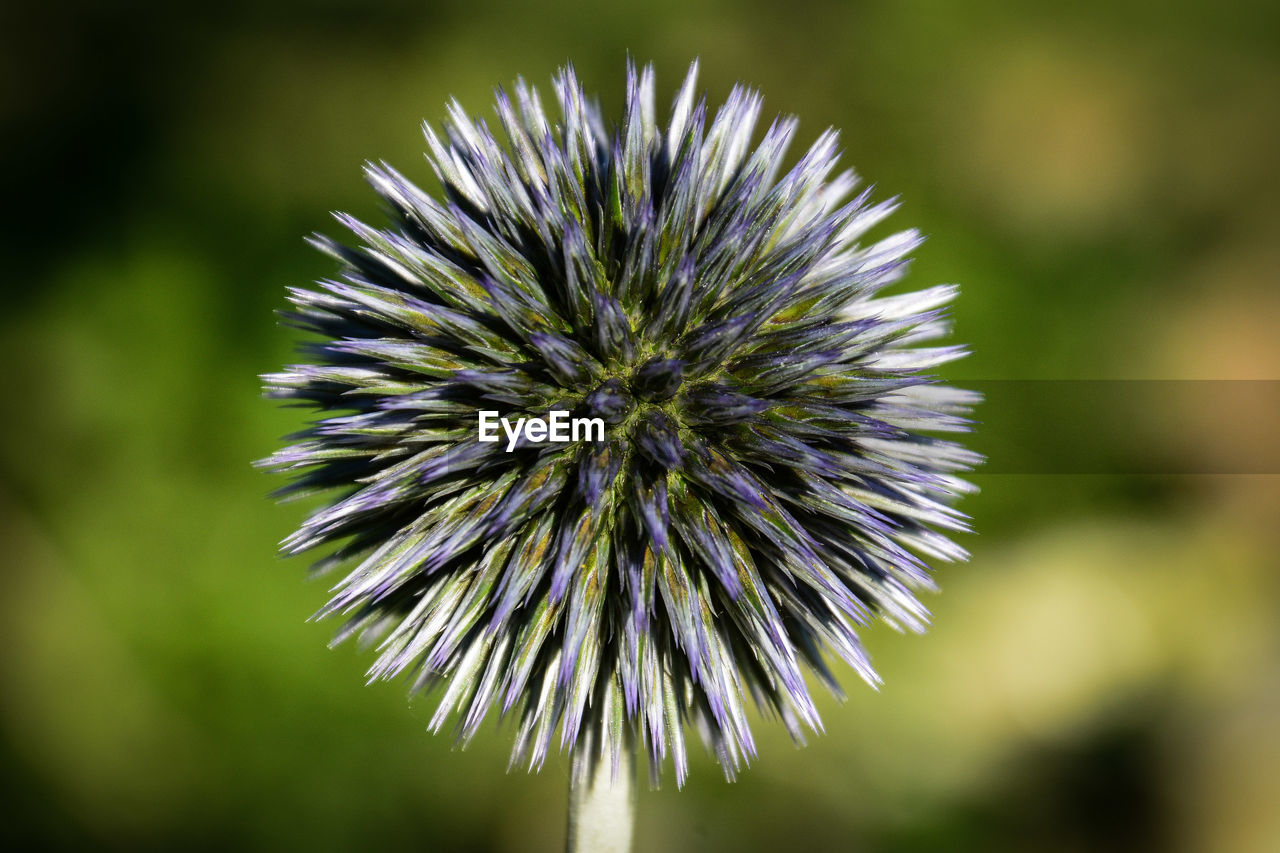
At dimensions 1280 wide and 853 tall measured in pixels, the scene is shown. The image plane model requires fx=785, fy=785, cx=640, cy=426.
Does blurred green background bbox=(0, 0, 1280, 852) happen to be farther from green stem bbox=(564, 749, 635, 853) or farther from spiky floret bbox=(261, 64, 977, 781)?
Answer: spiky floret bbox=(261, 64, 977, 781)

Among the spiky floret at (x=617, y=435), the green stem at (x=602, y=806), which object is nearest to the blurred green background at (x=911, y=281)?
the green stem at (x=602, y=806)

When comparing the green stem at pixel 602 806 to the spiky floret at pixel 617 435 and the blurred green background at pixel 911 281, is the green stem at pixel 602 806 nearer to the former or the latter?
the spiky floret at pixel 617 435

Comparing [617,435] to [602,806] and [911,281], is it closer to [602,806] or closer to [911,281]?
[602,806]

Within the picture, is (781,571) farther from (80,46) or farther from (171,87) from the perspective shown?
(80,46)

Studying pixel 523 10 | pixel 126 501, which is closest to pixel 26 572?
pixel 126 501

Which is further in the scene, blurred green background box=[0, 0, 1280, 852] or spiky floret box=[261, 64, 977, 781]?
blurred green background box=[0, 0, 1280, 852]

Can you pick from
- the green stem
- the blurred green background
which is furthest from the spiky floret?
the blurred green background
